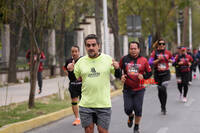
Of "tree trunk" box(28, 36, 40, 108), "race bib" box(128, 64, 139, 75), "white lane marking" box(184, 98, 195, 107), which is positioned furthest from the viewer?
"white lane marking" box(184, 98, 195, 107)

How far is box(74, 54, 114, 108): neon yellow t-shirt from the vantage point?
6.56m

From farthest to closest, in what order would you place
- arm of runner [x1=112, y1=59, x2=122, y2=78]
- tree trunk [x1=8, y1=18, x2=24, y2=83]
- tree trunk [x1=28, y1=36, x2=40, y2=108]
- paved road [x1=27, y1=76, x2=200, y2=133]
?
tree trunk [x1=8, y1=18, x2=24, y2=83]
tree trunk [x1=28, y1=36, x2=40, y2=108]
paved road [x1=27, y1=76, x2=200, y2=133]
arm of runner [x1=112, y1=59, x2=122, y2=78]

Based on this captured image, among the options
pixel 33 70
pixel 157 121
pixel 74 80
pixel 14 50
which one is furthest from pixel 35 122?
pixel 14 50

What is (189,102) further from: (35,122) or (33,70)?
(35,122)

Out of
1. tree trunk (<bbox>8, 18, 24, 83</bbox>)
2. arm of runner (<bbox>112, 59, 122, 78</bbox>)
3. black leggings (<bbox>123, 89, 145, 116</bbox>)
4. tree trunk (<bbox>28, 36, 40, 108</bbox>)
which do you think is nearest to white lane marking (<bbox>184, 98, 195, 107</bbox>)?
tree trunk (<bbox>28, 36, 40, 108</bbox>)

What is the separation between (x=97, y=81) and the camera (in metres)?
6.58

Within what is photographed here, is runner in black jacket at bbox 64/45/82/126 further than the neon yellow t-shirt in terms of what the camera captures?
Yes

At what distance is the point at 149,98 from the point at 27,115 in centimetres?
630

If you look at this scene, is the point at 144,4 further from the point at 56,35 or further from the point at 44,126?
the point at 44,126

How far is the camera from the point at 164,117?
11.7m

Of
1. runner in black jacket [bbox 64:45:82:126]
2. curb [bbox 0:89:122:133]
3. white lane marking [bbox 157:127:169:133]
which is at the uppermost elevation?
runner in black jacket [bbox 64:45:82:126]

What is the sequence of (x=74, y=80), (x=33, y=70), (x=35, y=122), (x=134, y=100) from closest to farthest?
(x=134, y=100) → (x=74, y=80) → (x=35, y=122) → (x=33, y=70)

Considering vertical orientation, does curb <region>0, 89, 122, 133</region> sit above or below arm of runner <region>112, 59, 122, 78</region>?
below

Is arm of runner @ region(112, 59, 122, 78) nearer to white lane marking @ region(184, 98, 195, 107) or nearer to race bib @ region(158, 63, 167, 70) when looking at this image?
race bib @ region(158, 63, 167, 70)
